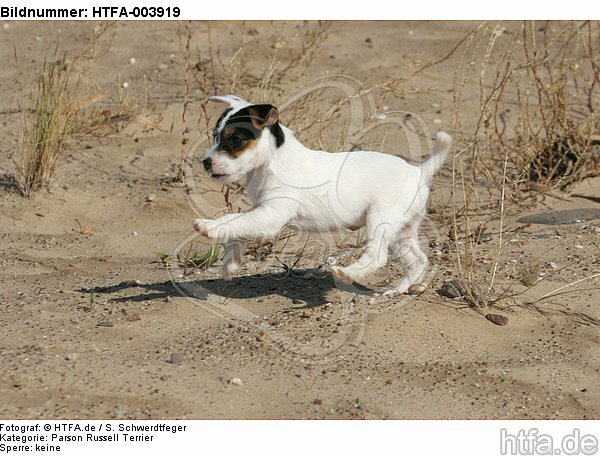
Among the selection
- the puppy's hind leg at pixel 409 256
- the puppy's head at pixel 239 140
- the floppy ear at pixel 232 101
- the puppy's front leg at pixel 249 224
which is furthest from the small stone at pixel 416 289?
the floppy ear at pixel 232 101

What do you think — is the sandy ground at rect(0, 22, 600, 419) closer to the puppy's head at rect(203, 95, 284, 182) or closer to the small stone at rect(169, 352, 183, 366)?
the small stone at rect(169, 352, 183, 366)

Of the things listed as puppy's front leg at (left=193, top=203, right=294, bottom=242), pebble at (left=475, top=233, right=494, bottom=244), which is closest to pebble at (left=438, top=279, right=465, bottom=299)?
pebble at (left=475, top=233, right=494, bottom=244)

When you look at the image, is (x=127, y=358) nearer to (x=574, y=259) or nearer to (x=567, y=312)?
(x=567, y=312)

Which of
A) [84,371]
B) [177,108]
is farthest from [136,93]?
[84,371]

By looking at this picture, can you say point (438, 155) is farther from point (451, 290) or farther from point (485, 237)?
point (485, 237)

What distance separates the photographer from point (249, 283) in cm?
552

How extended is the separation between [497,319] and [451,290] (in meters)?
0.36

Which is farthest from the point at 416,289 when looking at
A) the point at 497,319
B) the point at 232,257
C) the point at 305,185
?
the point at 232,257

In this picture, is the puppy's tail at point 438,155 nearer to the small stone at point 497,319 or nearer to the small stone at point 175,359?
the small stone at point 497,319

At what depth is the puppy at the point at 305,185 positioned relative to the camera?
4766mm

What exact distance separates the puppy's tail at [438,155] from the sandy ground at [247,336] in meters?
0.72

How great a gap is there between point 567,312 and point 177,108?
4.69m

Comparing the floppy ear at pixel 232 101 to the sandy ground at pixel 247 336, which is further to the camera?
the floppy ear at pixel 232 101

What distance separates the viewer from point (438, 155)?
5129mm
